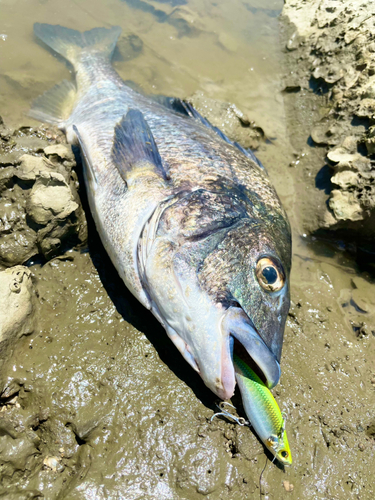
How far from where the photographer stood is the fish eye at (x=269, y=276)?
2.02 m

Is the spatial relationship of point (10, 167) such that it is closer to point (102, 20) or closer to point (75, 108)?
point (75, 108)

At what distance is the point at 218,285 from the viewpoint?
1961mm

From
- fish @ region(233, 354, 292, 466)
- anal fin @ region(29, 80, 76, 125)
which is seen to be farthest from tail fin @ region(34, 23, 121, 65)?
fish @ region(233, 354, 292, 466)

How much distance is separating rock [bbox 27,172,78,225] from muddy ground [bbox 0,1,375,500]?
0.04 feet

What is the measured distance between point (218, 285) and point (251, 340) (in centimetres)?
39

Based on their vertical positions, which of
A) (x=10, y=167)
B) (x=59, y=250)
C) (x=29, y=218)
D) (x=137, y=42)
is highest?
(x=137, y=42)

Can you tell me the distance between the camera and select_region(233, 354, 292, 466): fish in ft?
6.43

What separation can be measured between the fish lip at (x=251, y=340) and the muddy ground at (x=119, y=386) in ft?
2.22

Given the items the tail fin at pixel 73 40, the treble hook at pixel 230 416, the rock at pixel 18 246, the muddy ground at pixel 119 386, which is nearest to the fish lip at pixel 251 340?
the treble hook at pixel 230 416

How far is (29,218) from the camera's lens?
108 inches

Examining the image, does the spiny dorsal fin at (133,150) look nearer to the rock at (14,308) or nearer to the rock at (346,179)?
the rock at (14,308)

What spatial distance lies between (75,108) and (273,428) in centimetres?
409

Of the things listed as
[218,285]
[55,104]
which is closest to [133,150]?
[218,285]

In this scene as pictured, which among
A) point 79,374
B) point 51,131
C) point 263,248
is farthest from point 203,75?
point 79,374
